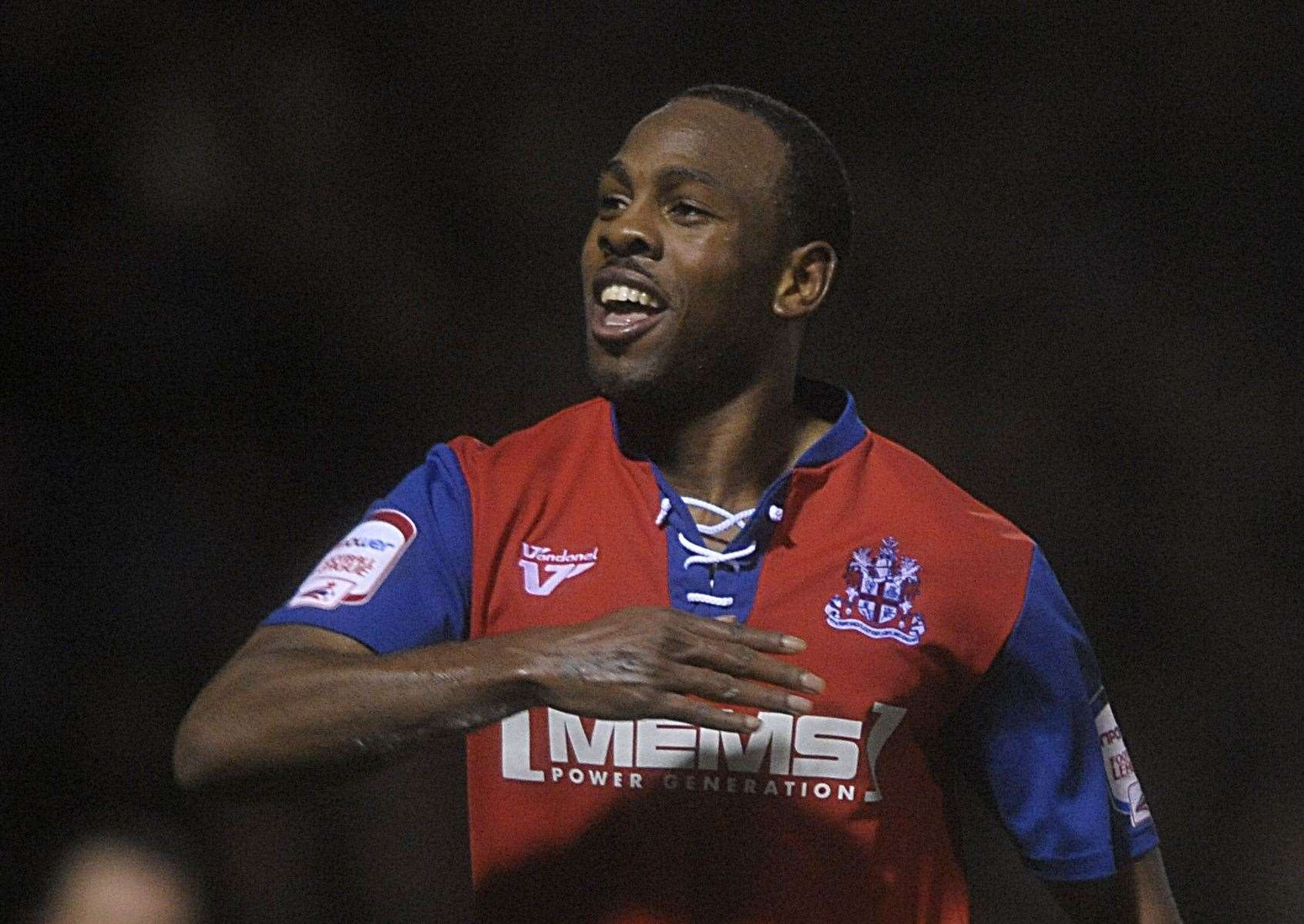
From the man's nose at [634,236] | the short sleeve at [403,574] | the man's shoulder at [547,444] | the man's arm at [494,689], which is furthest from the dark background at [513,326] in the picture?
the man's arm at [494,689]

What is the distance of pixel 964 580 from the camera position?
268 cm

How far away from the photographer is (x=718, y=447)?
282 centimetres

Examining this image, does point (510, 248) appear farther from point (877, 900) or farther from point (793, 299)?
point (877, 900)

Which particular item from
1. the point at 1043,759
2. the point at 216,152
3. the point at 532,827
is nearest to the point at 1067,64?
the point at 216,152

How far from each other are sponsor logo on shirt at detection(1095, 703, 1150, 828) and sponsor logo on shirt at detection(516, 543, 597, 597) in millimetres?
819

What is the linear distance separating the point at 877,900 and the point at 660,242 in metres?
1.00

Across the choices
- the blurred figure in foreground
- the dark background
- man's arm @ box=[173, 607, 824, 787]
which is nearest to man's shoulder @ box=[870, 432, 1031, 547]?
man's arm @ box=[173, 607, 824, 787]

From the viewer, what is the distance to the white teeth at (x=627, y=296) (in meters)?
2.74

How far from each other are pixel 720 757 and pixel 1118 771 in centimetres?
67

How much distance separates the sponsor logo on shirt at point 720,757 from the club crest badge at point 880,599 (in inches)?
5.5

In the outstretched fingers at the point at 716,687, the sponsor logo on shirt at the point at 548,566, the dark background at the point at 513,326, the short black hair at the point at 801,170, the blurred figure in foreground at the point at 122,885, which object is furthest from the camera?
the dark background at the point at 513,326

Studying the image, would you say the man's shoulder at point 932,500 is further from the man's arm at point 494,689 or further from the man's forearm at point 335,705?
the man's forearm at point 335,705

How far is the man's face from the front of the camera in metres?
2.73

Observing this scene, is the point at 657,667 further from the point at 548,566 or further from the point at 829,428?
the point at 829,428
